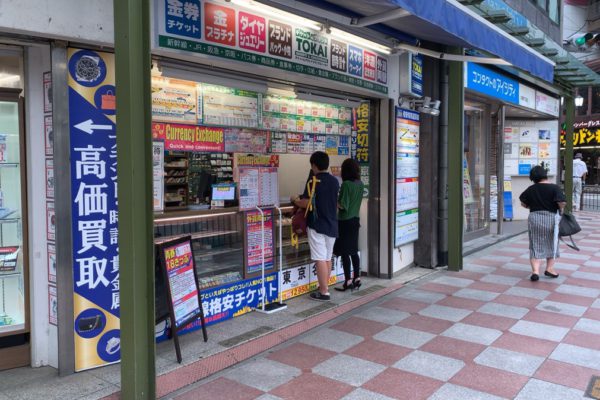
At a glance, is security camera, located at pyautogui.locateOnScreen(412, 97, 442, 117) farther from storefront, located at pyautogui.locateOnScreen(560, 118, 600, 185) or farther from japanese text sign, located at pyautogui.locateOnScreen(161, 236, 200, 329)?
storefront, located at pyautogui.locateOnScreen(560, 118, 600, 185)

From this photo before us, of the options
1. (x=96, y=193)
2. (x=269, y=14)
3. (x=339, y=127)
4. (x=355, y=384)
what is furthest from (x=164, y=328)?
(x=339, y=127)

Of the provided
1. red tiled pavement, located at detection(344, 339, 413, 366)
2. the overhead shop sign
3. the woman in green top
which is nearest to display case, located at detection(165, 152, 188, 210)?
the overhead shop sign

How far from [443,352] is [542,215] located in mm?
3374

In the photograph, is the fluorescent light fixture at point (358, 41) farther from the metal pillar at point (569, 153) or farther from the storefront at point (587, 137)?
the storefront at point (587, 137)

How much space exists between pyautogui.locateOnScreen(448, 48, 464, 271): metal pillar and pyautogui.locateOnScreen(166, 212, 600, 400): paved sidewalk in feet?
3.00

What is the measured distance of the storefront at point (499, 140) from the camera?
32.3 feet

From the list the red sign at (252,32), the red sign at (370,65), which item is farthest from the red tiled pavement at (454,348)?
the red sign at (370,65)

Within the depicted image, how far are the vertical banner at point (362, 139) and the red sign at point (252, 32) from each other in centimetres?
234

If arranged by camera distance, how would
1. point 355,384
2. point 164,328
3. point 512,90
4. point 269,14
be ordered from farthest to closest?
point 512,90 < point 269,14 < point 164,328 < point 355,384

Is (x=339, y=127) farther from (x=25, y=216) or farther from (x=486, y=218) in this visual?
(x=486, y=218)

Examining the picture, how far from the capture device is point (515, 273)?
24.1ft

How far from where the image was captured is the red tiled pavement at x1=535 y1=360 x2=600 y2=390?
3.64 m

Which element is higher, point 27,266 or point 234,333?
point 27,266

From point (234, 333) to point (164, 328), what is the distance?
655 millimetres
